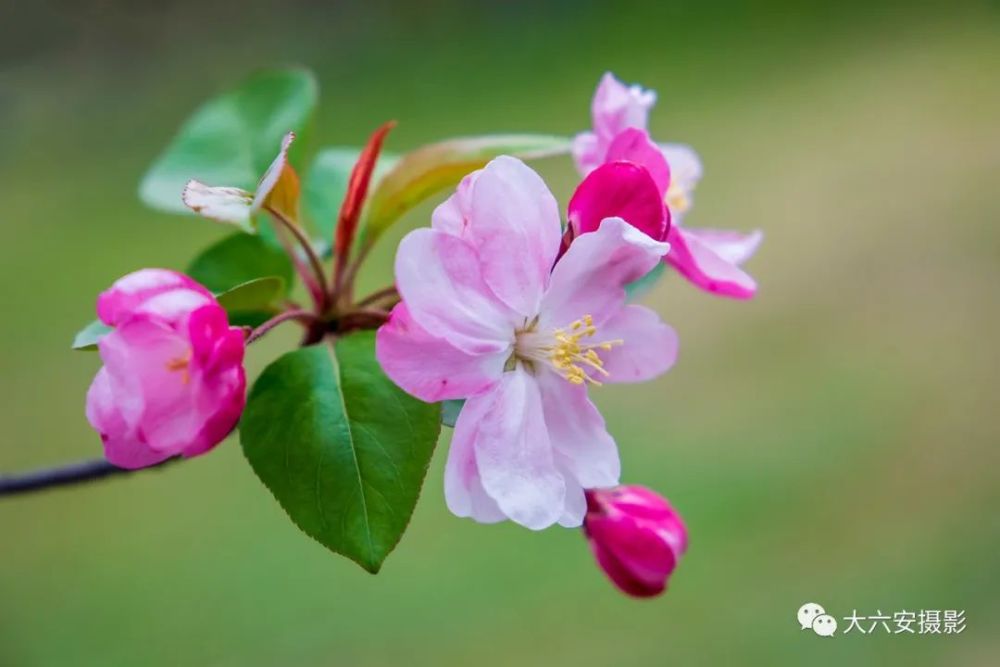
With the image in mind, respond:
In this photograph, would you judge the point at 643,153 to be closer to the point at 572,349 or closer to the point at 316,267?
the point at 572,349

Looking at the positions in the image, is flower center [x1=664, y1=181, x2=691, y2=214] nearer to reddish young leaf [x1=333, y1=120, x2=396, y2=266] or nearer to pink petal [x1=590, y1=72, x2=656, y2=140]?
pink petal [x1=590, y1=72, x2=656, y2=140]

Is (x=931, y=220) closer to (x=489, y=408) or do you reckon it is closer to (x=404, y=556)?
(x=404, y=556)

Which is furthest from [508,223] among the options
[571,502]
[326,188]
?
[326,188]

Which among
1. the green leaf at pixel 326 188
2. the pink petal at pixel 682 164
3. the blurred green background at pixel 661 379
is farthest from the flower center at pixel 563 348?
the blurred green background at pixel 661 379

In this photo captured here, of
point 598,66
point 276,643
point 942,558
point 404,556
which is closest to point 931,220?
point 942,558

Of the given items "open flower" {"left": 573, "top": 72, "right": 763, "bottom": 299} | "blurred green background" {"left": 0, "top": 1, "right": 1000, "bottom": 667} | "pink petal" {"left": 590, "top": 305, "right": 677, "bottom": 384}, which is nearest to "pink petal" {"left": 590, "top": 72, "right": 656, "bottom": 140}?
"open flower" {"left": 573, "top": 72, "right": 763, "bottom": 299}
